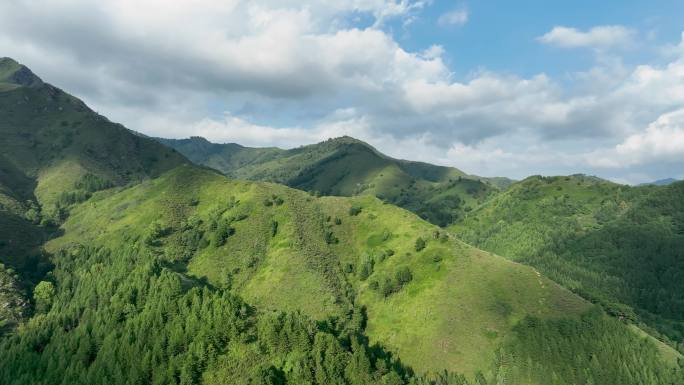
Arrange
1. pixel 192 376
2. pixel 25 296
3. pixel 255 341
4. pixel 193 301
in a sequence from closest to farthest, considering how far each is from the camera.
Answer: pixel 192 376 → pixel 255 341 → pixel 193 301 → pixel 25 296

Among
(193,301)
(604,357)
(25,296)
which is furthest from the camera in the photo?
(25,296)

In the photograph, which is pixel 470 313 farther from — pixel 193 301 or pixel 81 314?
pixel 81 314

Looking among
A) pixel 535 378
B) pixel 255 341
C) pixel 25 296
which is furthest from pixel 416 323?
pixel 25 296

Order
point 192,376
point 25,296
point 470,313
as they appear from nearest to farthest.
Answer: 1. point 192,376
2. point 470,313
3. point 25,296

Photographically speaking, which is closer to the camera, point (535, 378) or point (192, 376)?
point (192, 376)

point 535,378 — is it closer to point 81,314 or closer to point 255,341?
point 255,341

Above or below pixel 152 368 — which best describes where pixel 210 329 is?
above

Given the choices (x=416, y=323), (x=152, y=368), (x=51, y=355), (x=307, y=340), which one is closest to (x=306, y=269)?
(x=416, y=323)

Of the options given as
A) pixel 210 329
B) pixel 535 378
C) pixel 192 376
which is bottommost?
pixel 535 378

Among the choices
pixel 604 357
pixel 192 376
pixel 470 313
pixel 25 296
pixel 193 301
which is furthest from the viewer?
pixel 25 296
